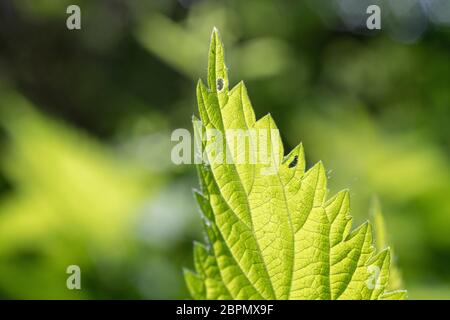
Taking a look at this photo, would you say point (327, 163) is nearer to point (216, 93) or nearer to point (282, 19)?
point (282, 19)

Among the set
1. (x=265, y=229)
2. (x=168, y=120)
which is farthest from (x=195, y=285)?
(x=168, y=120)

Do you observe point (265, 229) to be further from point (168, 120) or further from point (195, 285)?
point (168, 120)

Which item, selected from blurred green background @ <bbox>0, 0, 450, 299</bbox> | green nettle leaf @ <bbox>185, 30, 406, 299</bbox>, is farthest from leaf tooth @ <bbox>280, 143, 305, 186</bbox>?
blurred green background @ <bbox>0, 0, 450, 299</bbox>

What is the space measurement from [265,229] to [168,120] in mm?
1902

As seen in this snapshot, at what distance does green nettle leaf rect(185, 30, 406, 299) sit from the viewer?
466 millimetres

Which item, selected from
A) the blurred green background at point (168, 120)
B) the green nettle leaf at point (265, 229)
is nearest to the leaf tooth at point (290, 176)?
the green nettle leaf at point (265, 229)

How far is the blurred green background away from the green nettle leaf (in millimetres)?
767

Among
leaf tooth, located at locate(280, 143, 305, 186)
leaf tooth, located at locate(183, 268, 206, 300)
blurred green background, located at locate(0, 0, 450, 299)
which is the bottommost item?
leaf tooth, located at locate(183, 268, 206, 300)

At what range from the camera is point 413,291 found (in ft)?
4.37

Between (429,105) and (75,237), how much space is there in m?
1.43

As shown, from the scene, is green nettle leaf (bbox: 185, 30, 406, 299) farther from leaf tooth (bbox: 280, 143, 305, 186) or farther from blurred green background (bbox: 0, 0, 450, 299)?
blurred green background (bbox: 0, 0, 450, 299)

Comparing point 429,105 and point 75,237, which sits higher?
point 429,105

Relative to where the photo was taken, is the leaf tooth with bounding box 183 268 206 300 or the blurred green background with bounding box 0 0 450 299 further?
the blurred green background with bounding box 0 0 450 299
